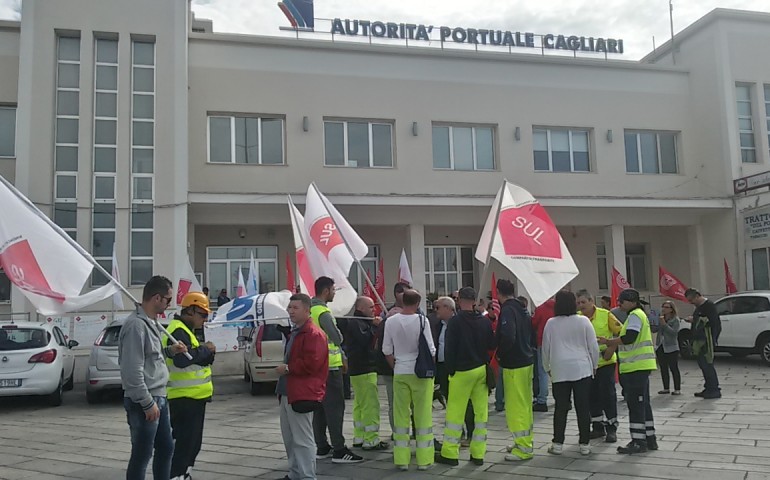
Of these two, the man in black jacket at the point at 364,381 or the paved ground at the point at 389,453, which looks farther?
the man in black jacket at the point at 364,381

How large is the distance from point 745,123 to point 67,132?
21073 mm

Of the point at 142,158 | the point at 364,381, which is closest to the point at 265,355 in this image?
the point at 364,381

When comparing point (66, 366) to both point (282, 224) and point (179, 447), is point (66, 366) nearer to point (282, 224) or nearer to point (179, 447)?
point (282, 224)

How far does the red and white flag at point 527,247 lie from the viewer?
7.30 metres

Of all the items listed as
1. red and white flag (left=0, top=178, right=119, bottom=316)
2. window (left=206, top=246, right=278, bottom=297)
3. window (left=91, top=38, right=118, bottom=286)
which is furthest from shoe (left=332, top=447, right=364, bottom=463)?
window (left=206, top=246, right=278, bottom=297)

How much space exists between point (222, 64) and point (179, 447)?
1436 cm

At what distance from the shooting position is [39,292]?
5277 mm

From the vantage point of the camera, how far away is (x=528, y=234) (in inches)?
301

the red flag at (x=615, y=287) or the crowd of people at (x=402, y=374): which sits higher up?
the red flag at (x=615, y=287)

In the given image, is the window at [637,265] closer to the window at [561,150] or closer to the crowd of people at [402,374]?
the window at [561,150]

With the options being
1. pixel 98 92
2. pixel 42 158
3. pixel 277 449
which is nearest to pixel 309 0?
pixel 98 92

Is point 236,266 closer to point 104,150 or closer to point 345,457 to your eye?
point 104,150

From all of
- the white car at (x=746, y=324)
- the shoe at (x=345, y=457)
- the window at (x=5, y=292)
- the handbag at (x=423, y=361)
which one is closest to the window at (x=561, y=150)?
the white car at (x=746, y=324)

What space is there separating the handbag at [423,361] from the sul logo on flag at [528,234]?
1509mm
